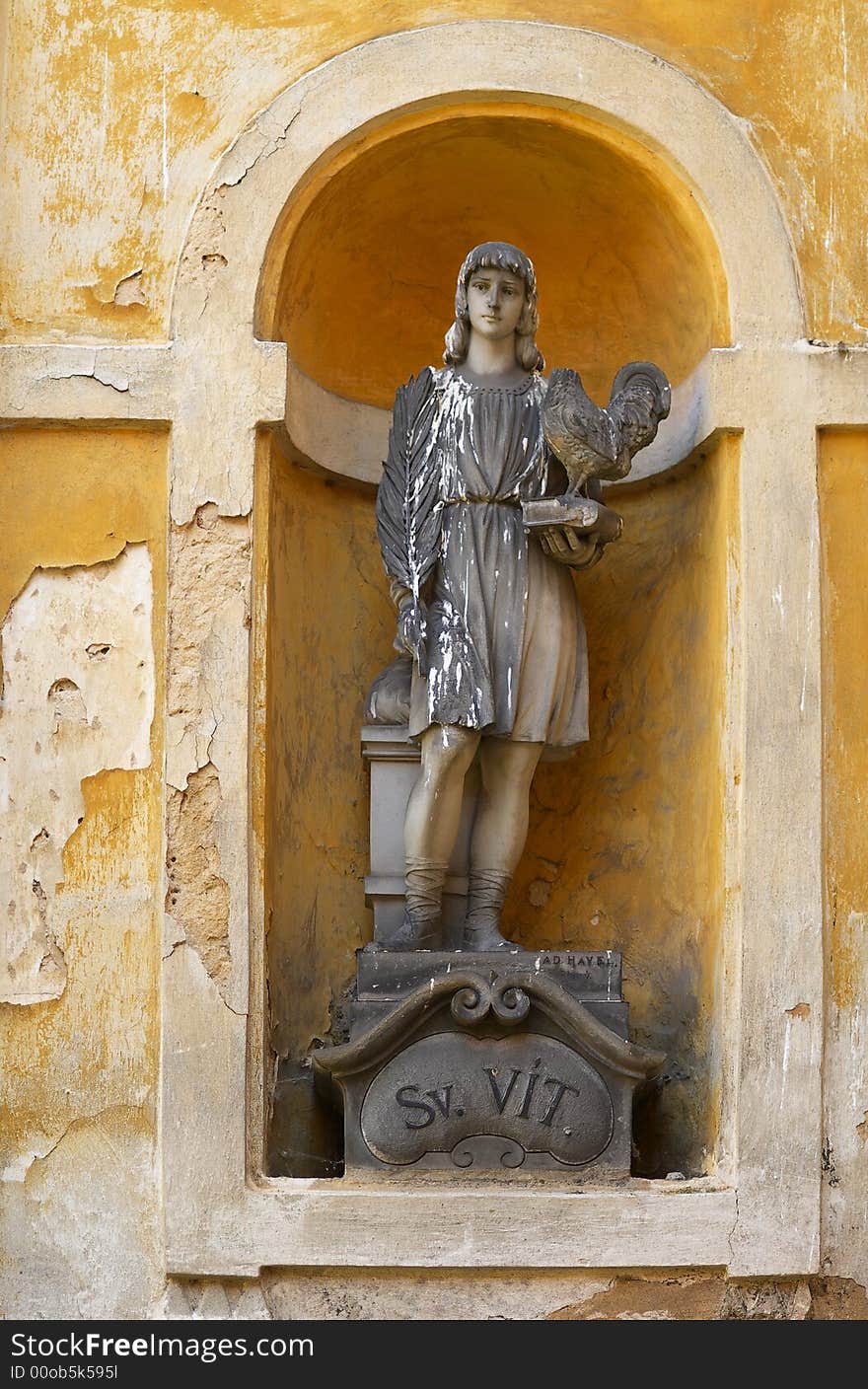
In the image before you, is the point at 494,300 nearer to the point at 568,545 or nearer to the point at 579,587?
the point at 568,545

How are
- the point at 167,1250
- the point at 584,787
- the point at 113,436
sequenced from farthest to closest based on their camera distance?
the point at 584,787, the point at 113,436, the point at 167,1250

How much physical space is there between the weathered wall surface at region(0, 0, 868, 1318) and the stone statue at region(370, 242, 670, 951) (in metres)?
0.39

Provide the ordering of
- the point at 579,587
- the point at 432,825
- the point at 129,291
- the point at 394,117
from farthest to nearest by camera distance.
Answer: the point at 579,587, the point at 394,117, the point at 129,291, the point at 432,825

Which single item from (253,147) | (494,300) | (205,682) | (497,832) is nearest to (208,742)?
(205,682)

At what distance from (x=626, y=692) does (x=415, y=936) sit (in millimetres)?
1075

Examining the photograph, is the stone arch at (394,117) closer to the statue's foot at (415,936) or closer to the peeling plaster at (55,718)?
the peeling plaster at (55,718)

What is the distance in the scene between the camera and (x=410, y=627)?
249 inches

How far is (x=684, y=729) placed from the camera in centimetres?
664

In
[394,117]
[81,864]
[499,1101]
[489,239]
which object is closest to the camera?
[499,1101]

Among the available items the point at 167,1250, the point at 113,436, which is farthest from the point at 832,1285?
the point at 113,436

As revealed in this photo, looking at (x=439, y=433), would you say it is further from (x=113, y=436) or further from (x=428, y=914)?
(x=428, y=914)

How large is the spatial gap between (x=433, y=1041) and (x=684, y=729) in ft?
4.04

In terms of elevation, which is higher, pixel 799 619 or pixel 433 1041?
pixel 799 619

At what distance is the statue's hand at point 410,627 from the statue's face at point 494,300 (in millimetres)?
830
